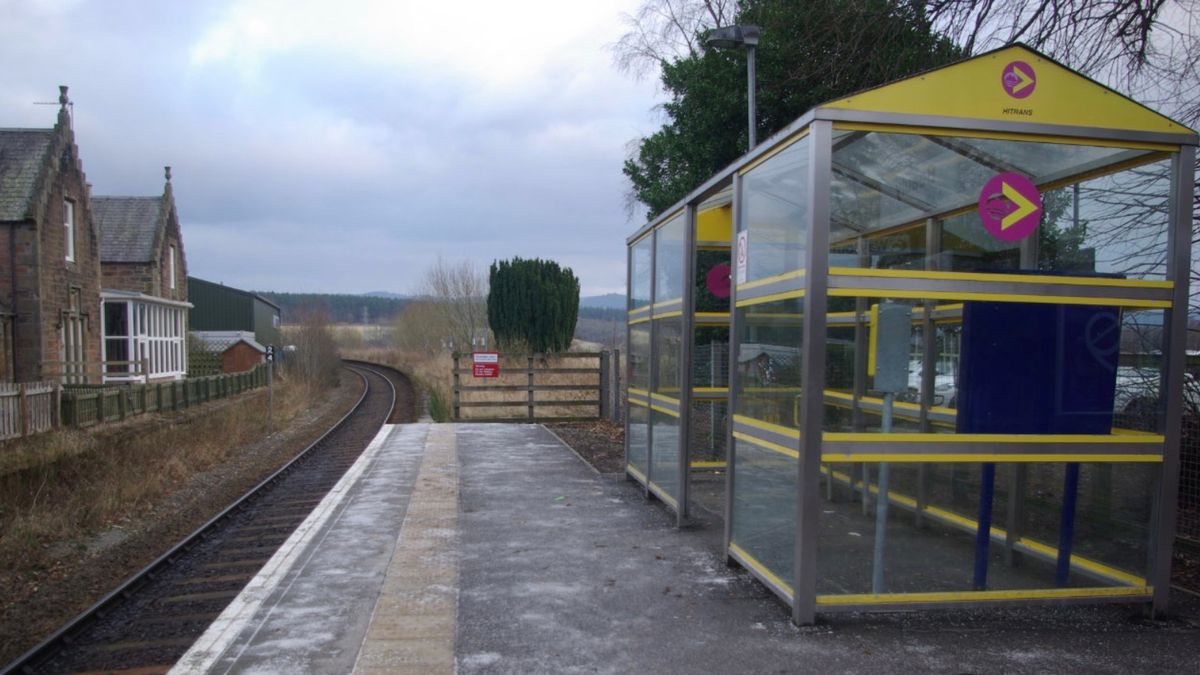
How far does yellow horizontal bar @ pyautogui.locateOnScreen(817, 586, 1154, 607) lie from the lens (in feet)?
16.3

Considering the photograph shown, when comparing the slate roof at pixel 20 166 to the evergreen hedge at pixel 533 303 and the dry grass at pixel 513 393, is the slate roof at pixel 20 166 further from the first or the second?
the evergreen hedge at pixel 533 303

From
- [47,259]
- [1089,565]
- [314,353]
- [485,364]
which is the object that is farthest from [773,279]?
[314,353]

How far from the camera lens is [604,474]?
10.7 m

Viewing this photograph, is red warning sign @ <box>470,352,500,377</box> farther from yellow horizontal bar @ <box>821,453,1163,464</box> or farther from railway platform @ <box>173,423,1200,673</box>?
yellow horizontal bar @ <box>821,453,1163,464</box>

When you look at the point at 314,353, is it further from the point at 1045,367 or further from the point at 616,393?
the point at 1045,367

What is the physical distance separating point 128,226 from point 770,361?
33.9 metres

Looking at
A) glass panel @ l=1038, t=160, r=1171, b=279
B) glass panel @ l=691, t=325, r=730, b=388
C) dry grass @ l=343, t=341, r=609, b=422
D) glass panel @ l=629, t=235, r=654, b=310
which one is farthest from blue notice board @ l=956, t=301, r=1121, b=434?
dry grass @ l=343, t=341, r=609, b=422

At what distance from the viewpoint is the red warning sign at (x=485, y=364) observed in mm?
18892

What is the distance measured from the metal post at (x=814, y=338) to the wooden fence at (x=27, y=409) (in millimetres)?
14939

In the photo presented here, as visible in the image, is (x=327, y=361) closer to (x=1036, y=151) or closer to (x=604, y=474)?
(x=604, y=474)

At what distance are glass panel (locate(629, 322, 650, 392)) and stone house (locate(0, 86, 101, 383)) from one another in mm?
18647

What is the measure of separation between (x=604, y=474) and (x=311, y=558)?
476 centimetres

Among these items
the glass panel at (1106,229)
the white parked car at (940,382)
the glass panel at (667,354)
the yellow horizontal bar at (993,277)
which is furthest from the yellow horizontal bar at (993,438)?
the glass panel at (667,354)

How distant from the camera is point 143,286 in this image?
3186 centimetres
